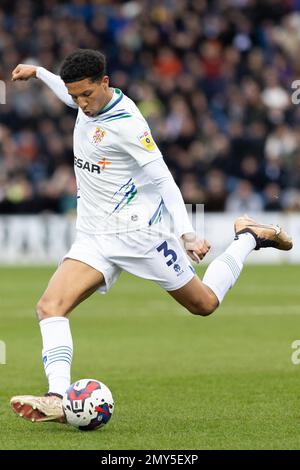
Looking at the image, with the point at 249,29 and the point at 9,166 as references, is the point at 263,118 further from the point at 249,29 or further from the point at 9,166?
the point at 9,166

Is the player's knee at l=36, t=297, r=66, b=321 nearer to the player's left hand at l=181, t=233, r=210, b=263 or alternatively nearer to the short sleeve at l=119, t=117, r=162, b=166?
the player's left hand at l=181, t=233, r=210, b=263

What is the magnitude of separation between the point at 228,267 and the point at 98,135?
1590mm

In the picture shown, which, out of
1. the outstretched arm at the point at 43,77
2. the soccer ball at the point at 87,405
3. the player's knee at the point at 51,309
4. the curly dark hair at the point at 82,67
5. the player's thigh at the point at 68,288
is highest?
the outstretched arm at the point at 43,77

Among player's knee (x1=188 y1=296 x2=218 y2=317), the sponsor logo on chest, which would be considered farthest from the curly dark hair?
player's knee (x1=188 y1=296 x2=218 y2=317)

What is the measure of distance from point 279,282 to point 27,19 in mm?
10756

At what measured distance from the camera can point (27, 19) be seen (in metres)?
26.4

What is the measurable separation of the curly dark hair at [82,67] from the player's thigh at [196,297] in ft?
5.25

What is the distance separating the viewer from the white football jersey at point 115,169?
7.48m

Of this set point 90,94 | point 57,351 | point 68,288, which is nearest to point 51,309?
point 68,288

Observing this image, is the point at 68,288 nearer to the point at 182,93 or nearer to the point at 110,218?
the point at 110,218

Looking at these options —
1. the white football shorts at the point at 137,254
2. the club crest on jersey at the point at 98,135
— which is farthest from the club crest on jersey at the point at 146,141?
the white football shorts at the point at 137,254

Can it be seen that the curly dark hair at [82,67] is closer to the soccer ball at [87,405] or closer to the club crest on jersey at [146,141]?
the club crest on jersey at [146,141]

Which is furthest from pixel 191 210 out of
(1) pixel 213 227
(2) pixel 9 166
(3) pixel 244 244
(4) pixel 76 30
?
(3) pixel 244 244

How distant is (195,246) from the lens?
719cm
